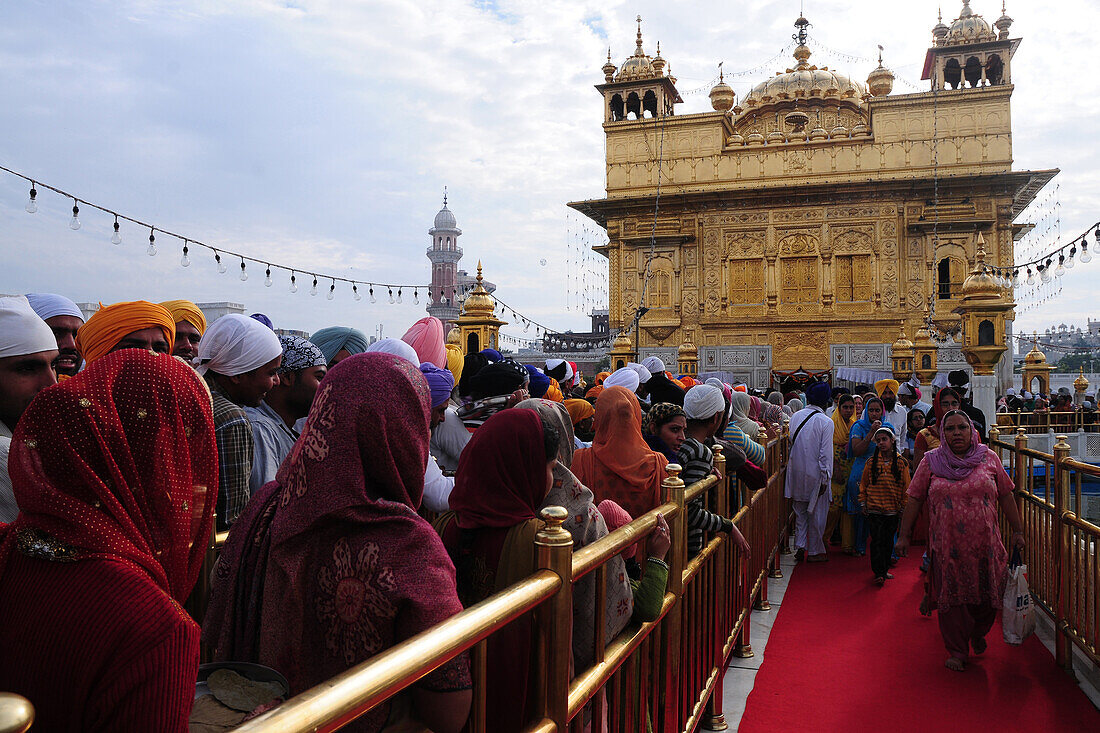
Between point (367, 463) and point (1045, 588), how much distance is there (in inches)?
182

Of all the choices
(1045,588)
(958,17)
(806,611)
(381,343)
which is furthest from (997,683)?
(958,17)

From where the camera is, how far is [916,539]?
22.1 feet

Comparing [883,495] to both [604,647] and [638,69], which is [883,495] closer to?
[604,647]

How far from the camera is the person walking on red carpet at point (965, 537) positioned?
3922 millimetres

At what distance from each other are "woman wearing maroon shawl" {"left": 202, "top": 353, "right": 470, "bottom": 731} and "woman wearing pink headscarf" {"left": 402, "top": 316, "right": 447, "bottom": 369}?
3.59m

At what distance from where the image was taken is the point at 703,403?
3725mm

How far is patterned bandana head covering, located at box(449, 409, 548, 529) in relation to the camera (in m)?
1.69

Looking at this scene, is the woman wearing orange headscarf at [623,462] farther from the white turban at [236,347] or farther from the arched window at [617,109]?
the arched window at [617,109]

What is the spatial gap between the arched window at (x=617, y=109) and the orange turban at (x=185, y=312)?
807 inches

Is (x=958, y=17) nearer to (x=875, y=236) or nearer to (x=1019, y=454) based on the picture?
(x=875, y=236)

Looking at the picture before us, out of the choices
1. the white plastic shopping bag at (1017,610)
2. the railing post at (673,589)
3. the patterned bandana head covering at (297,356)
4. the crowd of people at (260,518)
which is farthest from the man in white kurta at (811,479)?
the patterned bandana head covering at (297,356)

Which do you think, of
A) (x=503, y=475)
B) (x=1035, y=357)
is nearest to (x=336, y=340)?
(x=503, y=475)

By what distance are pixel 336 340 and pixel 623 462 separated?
1.72 metres

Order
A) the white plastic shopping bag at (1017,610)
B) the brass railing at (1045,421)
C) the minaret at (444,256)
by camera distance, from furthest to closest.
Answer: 1. the minaret at (444,256)
2. the brass railing at (1045,421)
3. the white plastic shopping bag at (1017,610)
